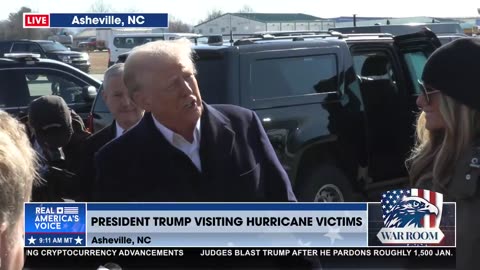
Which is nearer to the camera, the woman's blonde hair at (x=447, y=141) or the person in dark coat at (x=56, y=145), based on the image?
the woman's blonde hair at (x=447, y=141)

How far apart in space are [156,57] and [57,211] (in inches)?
25.4

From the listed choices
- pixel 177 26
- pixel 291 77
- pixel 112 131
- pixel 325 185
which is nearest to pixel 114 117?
pixel 112 131

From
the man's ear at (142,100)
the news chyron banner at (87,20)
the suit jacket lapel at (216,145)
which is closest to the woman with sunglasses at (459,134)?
the suit jacket lapel at (216,145)

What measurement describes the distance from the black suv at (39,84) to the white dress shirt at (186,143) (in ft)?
1.10

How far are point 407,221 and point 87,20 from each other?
1.27 metres

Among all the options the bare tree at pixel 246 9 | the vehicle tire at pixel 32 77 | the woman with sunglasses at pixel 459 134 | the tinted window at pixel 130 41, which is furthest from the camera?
the vehicle tire at pixel 32 77

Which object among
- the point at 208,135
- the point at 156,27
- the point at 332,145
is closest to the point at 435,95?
Answer: the point at 332,145

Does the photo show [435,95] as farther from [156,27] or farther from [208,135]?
[156,27]

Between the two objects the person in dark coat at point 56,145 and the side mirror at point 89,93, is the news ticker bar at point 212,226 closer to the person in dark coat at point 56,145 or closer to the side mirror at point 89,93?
the person in dark coat at point 56,145

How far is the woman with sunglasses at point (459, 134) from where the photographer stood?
2.14m

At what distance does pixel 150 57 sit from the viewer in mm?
2387

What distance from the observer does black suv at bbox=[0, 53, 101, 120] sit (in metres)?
2.67

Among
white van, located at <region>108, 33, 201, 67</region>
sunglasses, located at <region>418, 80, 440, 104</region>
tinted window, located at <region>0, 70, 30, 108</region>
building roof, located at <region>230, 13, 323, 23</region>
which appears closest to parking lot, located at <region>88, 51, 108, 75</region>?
white van, located at <region>108, 33, 201, 67</region>

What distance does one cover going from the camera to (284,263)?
2566mm
